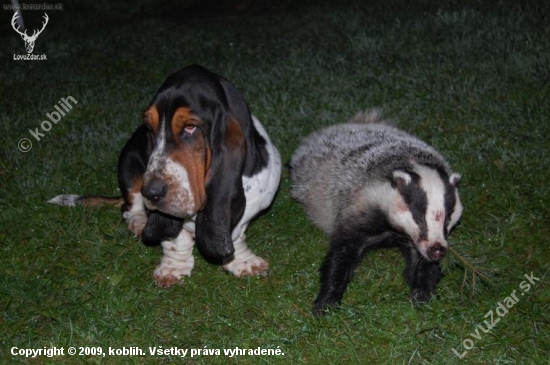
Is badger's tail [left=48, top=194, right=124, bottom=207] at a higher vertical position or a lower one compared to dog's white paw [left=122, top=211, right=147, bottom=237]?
lower

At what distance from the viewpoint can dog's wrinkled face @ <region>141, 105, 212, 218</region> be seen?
3.85m

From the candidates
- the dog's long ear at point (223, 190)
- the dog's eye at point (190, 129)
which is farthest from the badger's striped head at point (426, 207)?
the dog's eye at point (190, 129)

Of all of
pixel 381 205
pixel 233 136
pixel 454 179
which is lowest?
pixel 381 205

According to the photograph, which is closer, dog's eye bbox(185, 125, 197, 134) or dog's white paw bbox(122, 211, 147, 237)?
dog's eye bbox(185, 125, 197, 134)

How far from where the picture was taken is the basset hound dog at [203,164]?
387cm

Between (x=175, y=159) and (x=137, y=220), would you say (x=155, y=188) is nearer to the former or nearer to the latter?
(x=175, y=159)

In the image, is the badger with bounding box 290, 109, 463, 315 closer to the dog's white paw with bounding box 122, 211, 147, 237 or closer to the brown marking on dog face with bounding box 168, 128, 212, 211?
the brown marking on dog face with bounding box 168, 128, 212, 211

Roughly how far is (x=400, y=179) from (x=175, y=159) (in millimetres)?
1609

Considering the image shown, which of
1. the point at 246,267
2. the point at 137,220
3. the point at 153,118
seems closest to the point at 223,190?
the point at 153,118

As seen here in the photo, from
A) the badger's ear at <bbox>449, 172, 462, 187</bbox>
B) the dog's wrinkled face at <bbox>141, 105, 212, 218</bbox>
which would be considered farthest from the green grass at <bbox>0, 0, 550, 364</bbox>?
the dog's wrinkled face at <bbox>141, 105, 212, 218</bbox>

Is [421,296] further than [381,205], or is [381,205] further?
[381,205]

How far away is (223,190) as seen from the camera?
13.4ft

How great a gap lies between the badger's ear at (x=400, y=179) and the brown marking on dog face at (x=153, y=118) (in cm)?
169

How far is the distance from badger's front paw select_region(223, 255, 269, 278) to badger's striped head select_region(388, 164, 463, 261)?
994mm
